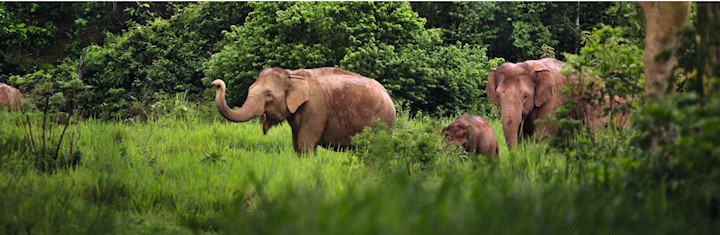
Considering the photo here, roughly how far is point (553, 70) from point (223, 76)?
28.8 ft

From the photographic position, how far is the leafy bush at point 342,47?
1522 cm

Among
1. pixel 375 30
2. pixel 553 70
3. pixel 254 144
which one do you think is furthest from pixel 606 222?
pixel 375 30

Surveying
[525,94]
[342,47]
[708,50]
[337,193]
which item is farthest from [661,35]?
[342,47]

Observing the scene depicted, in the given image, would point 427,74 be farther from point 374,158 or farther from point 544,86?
point 374,158

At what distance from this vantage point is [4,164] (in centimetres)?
622

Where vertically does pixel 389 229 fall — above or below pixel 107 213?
above

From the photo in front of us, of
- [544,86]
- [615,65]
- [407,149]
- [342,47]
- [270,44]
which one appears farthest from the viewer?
[270,44]

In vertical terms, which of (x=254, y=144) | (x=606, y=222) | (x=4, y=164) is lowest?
(x=254, y=144)

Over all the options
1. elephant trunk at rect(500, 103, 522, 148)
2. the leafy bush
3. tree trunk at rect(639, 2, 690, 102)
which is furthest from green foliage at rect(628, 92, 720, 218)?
the leafy bush

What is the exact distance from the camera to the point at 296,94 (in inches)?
349

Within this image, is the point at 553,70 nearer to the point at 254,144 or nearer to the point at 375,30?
the point at 254,144

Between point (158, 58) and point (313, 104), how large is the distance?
10.3 m

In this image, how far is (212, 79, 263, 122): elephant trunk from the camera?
28.4 ft

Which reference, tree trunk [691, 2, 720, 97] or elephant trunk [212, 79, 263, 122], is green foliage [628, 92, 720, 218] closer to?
tree trunk [691, 2, 720, 97]
